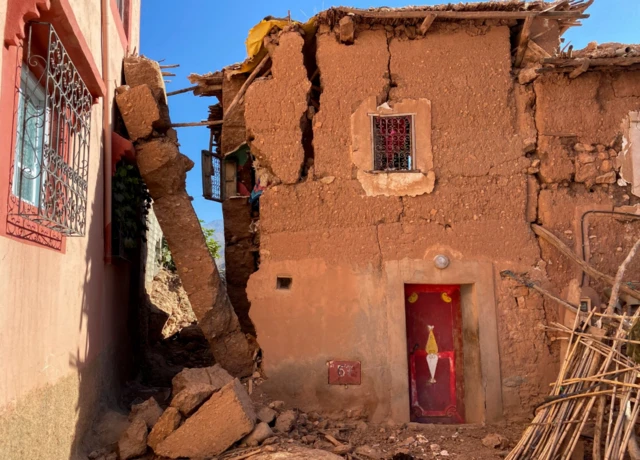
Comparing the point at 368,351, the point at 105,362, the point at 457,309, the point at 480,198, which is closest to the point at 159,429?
the point at 105,362

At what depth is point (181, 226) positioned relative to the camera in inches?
289

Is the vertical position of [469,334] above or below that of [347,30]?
below

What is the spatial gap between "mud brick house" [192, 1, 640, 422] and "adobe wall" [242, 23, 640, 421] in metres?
0.02

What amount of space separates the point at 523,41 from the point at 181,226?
4.85 m

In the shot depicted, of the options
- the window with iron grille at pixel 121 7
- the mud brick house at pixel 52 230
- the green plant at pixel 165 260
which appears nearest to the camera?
the mud brick house at pixel 52 230

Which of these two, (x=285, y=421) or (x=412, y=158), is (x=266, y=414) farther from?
(x=412, y=158)

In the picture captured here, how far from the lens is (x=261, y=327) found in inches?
264

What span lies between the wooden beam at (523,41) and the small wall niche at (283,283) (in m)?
3.95

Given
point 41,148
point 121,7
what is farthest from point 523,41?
point 121,7

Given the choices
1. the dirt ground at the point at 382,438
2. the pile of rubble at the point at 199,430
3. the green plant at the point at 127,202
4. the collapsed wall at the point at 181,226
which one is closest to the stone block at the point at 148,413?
the pile of rubble at the point at 199,430

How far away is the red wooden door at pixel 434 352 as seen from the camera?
6844 mm

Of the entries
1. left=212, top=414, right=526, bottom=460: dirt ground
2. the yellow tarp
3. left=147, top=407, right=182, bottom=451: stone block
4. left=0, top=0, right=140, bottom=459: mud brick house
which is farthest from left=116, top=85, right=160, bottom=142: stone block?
left=212, top=414, right=526, bottom=460: dirt ground

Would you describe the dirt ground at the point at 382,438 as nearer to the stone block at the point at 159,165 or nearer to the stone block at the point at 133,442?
the stone block at the point at 133,442

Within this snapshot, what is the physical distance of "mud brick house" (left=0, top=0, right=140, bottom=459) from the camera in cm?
350
